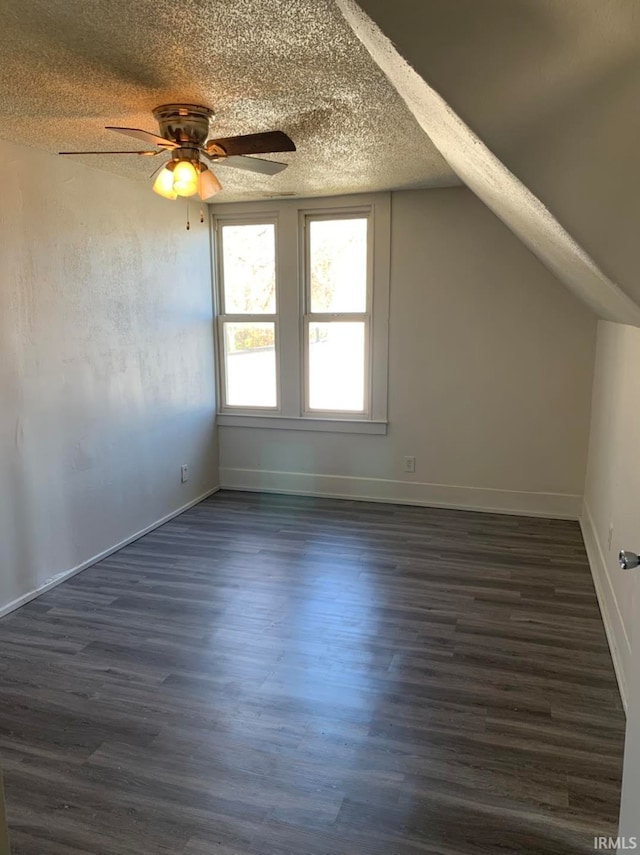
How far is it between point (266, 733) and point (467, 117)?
2.05m

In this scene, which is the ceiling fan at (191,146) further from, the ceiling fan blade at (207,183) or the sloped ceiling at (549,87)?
the sloped ceiling at (549,87)

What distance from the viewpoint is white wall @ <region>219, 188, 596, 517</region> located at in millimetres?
4168

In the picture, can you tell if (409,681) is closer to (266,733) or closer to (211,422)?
(266,733)

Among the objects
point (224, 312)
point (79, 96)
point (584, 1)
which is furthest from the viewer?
point (224, 312)

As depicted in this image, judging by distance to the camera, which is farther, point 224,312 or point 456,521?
point 224,312

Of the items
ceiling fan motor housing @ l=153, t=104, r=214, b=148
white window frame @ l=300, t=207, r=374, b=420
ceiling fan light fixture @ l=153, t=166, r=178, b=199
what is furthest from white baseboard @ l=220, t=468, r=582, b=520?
ceiling fan motor housing @ l=153, t=104, r=214, b=148

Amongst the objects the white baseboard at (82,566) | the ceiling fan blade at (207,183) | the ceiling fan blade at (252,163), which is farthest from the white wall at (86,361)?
the ceiling fan blade at (252,163)

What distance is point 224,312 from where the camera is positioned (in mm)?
4914

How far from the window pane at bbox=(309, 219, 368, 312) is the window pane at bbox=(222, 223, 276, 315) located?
1.15 feet

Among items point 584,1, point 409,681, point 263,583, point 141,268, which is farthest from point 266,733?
point 141,268

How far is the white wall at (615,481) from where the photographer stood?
238 centimetres

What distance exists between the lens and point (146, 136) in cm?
238

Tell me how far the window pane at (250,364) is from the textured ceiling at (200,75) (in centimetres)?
175

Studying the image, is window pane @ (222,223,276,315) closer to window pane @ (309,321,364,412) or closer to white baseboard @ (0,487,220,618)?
window pane @ (309,321,364,412)
